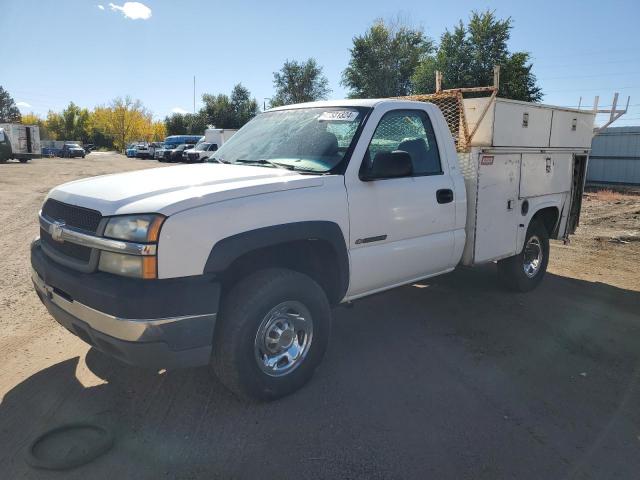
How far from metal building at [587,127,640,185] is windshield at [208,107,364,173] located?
19.4 m

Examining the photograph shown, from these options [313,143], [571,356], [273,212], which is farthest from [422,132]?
[571,356]

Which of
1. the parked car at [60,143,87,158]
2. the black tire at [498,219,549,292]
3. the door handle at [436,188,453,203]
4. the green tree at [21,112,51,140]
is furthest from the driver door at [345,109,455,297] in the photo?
the green tree at [21,112,51,140]

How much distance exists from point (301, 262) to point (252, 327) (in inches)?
27.8

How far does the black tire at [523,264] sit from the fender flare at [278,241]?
2.95 metres

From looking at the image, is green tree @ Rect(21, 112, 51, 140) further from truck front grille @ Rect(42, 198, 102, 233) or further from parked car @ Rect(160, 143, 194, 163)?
truck front grille @ Rect(42, 198, 102, 233)

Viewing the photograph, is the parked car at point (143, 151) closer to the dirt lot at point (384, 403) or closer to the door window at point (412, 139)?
the dirt lot at point (384, 403)

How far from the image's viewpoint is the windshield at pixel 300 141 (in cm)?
374

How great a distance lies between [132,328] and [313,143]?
1.96 meters

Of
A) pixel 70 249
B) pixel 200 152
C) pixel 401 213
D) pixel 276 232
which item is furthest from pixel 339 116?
pixel 200 152

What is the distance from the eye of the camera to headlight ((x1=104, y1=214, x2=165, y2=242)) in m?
2.71

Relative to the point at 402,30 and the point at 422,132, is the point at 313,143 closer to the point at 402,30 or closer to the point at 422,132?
the point at 422,132

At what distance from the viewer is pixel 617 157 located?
2069 cm

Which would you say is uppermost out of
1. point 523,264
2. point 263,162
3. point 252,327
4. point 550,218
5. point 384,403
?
point 263,162

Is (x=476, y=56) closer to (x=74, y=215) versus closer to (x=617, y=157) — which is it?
(x=617, y=157)
